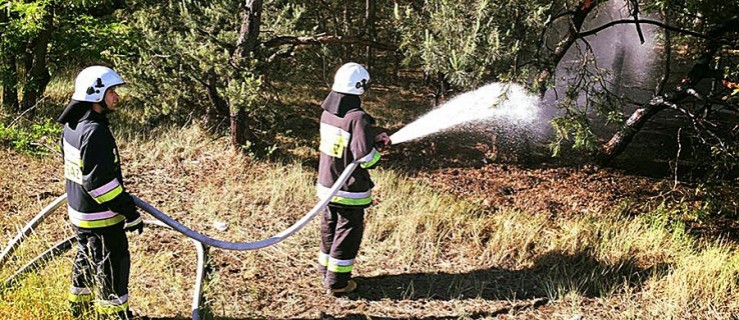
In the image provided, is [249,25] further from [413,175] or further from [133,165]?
[413,175]

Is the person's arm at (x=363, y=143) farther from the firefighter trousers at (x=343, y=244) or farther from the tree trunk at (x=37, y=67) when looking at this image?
the tree trunk at (x=37, y=67)

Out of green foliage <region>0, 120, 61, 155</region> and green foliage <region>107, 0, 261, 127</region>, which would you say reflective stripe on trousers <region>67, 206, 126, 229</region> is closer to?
green foliage <region>0, 120, 61, 155</region>

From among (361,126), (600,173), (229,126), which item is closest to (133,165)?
(229,126)

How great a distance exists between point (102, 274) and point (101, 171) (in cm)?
65

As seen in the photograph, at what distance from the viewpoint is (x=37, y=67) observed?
830 cm

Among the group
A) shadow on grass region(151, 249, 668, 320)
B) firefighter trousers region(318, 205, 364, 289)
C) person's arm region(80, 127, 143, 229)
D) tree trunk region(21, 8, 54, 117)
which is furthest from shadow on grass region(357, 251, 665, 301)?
tree trunk region(21, 8, 54, 117)

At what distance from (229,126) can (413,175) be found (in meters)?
2.52

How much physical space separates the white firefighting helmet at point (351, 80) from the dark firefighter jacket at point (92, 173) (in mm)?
1634

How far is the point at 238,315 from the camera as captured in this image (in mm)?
4500

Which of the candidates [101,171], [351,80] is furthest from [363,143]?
[101,171]

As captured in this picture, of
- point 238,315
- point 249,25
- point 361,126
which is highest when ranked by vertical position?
point 249,25

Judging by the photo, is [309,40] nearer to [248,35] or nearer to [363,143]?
[248,35]

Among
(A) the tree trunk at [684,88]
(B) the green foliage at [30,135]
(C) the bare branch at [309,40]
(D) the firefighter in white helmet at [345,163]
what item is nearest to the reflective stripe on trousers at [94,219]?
(D) the firefighter in white helmet at [345,163]

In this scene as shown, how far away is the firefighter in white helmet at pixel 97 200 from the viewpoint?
142 inches
